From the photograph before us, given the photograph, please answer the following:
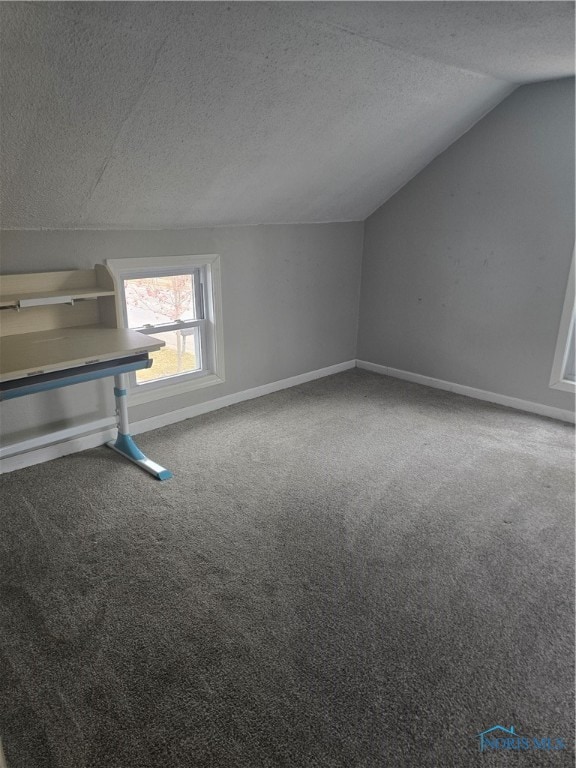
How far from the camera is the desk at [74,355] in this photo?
2.47 m

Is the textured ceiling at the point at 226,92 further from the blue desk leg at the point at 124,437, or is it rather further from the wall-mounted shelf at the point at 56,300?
the blue desk leg at the point at 124,437

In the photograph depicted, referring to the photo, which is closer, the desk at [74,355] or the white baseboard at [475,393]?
the desk at [74,355]

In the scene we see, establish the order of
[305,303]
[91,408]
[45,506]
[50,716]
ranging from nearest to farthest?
[50,716], [45,506], [91,408], [305,303]

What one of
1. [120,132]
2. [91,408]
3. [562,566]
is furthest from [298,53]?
[562,566]

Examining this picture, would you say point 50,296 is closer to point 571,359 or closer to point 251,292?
point 251,292

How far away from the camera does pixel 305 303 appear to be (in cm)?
447

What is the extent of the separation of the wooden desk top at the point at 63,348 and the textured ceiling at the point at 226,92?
0.59 m

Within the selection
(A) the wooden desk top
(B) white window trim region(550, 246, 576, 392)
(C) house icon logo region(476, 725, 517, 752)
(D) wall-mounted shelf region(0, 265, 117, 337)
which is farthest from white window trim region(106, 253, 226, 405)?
(C) house icon logo region(476, 725, 517, 752)

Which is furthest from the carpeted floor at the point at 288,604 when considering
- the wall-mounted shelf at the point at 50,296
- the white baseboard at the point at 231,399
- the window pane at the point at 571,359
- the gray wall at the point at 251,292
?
the wall-mounted shelf at the point at 50,296

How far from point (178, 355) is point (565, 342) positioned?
2.76 metres

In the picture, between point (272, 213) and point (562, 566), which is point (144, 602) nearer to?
point (562, 566)

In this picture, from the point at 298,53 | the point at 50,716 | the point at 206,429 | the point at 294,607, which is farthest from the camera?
the point at 206,429

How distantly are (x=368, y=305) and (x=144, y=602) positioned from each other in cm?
345

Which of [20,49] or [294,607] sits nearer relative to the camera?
[20,49]
